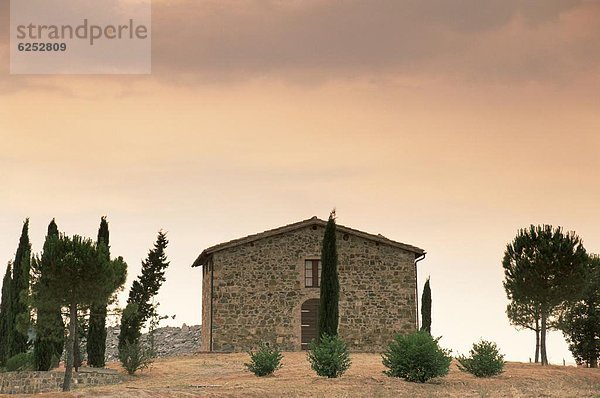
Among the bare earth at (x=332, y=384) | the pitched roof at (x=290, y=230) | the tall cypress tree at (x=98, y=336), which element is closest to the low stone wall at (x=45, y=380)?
the bare earth at (x=332, y=384)

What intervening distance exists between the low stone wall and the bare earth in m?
1.28

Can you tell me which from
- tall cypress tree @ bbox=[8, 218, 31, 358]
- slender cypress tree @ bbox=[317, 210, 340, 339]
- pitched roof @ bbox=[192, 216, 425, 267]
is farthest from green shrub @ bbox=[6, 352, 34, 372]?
slender cypress tree @ bbox=[317, 210, 340, 339]

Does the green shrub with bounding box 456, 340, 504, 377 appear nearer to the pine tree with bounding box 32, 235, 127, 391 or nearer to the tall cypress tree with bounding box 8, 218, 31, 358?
the pine tree with bounding box 32, 235, 127, 391

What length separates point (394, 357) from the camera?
28562 mm

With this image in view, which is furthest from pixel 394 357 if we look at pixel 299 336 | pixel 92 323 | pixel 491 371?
pixel 92 323

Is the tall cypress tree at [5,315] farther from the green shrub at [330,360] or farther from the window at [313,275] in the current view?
the green shrub at [330,360]

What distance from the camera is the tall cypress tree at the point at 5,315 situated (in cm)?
4747

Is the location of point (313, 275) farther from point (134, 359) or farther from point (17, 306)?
point (17, 306)

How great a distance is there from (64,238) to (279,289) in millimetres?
13431

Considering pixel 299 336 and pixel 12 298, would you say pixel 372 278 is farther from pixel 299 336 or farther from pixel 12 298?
pixel 12 298

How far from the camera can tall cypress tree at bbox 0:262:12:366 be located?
1869 inches

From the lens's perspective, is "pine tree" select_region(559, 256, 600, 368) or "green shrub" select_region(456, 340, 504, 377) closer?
"green shrub" select_region(456, 340, 504, 377)

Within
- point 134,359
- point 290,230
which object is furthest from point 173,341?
point 134,359

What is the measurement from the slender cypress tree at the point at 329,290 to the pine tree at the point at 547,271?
969 centimetres
